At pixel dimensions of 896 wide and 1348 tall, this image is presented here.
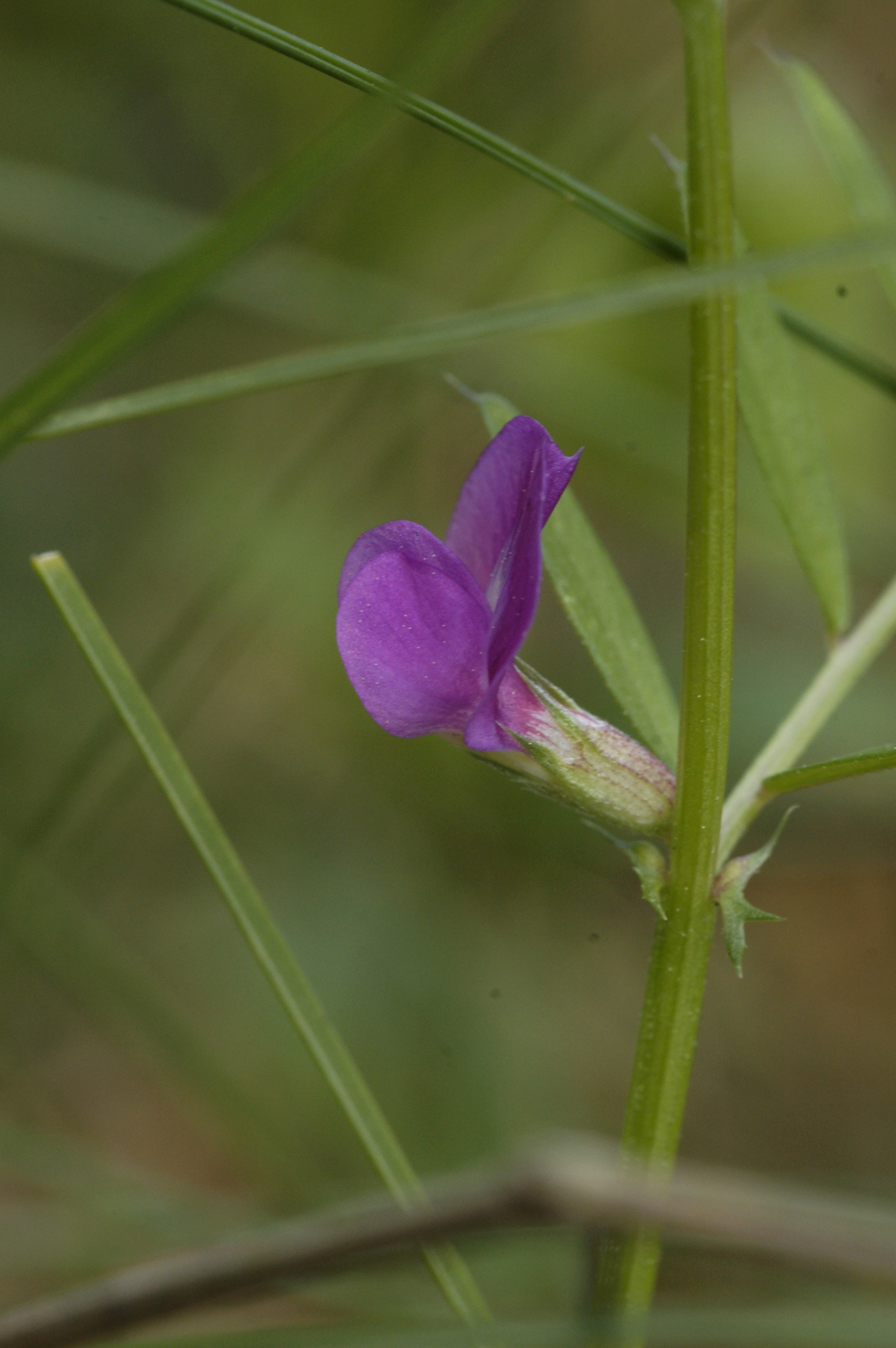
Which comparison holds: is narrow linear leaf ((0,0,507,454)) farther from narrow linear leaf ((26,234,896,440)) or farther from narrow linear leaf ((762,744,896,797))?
narrow linear leaf ((762,744,896,797))

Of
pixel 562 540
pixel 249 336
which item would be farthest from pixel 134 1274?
pixel 249 336

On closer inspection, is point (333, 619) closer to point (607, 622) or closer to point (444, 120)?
point (607, 622)

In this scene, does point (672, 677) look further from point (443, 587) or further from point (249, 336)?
point (443, 587)

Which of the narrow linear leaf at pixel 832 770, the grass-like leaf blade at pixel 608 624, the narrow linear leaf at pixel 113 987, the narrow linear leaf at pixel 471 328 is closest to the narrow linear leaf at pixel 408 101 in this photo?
the narrow linear leaf at pixel 471 328

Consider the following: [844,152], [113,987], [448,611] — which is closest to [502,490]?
[448,611]

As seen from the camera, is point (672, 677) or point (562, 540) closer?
point (562, 540)

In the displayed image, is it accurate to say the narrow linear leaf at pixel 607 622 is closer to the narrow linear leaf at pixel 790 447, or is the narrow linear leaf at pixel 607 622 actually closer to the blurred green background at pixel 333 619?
the narrow linear leaf at pixel 790 447
